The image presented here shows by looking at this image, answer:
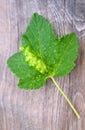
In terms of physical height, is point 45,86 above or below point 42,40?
below

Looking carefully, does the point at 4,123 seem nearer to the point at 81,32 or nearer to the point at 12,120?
the point at 12,120

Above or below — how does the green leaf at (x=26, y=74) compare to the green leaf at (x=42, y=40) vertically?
below

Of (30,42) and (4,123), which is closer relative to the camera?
(30,42)

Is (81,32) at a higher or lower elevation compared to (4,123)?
higher

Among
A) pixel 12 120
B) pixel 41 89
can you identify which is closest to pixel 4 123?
pixel 12 120
